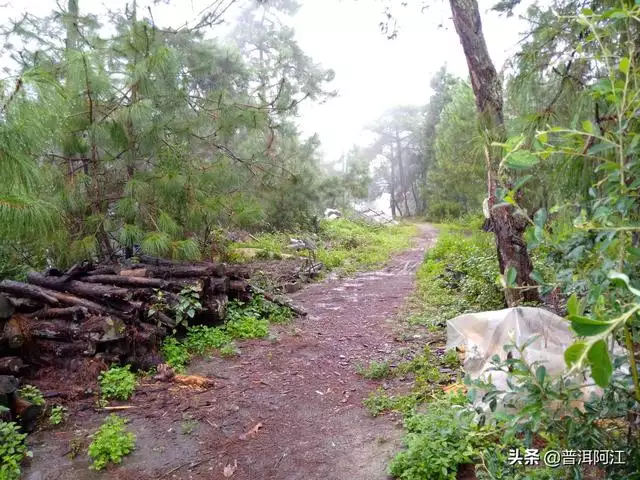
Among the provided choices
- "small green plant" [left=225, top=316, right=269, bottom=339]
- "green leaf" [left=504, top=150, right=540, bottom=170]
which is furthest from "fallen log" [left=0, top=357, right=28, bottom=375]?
"green leaf" [left=504, top=150, right=540, bottom=170]

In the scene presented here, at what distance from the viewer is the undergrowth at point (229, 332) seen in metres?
4.37

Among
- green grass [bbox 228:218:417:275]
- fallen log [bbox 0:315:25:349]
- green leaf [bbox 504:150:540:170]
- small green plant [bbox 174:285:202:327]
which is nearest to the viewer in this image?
green leaf [bbox 504:150:540:170]

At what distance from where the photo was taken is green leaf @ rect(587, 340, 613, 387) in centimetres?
73

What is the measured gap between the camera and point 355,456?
2746 millimetres

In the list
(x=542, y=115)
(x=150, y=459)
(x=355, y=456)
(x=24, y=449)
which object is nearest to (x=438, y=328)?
(x=355, y=456)

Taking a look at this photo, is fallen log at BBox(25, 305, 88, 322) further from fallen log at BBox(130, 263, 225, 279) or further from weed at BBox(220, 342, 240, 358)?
weed at BBox(220, 342, 240, 358)

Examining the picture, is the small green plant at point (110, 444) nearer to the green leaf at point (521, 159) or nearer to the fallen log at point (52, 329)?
the fallen log at point (52, 329)

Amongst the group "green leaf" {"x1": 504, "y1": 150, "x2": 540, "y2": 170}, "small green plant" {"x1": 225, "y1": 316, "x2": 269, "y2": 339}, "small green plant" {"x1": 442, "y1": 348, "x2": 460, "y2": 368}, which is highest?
"green leaf" {"x1": 504, "y1": 150, "x2": 540, "y2": 170}

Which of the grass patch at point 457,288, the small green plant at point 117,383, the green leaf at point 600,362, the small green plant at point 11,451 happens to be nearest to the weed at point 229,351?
the small green plant at point 117,383

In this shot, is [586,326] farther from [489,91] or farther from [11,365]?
[489,91]

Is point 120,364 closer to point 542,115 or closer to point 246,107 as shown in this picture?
point 246,107

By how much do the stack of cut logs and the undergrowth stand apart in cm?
20

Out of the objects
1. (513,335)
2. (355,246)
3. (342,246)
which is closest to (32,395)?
(513,335)

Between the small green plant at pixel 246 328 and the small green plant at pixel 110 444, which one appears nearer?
the small green plant at pixel 110 444
